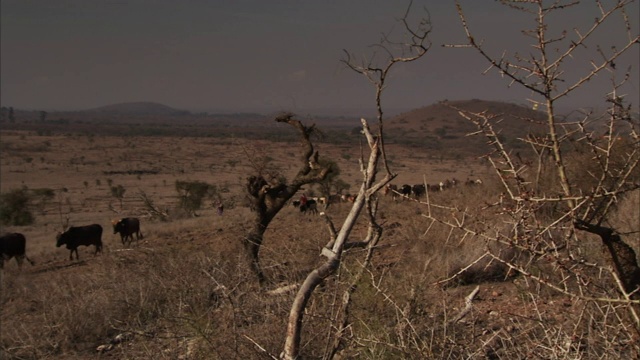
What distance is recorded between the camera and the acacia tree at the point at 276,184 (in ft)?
30.9

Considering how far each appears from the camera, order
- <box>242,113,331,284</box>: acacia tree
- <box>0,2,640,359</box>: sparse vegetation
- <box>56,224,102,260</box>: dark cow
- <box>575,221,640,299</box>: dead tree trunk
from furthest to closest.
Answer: <box>56,224,102,260</box>: dark cow
<box>242,113,331,284</box>: acacia tree
<box>575,221,640,299</box>: dead tree trunk
<box>0,2,640,359</box>: sparse vegetation

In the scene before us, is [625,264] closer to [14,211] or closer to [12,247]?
[12,247]

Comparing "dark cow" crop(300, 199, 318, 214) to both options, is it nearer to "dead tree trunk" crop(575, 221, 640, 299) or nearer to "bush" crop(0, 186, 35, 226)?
"dead tree trunk" crop(575, 221, 640, 299)

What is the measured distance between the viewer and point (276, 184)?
955 centimetres

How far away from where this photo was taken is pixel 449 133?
108 m

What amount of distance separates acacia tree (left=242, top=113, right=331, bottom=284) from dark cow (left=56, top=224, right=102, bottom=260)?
6892 millimetres

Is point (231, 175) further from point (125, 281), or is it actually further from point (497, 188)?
point (125, 281)

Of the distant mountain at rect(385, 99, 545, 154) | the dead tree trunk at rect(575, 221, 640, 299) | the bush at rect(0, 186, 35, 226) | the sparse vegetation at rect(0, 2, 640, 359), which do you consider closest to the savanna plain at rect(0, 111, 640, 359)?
the sparse vegetation at rect(0, 2, 640, 359)

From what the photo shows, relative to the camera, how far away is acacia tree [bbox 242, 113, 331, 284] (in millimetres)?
9422

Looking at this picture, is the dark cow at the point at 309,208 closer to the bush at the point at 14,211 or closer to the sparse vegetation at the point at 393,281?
the sparse vegetation at the point at 393,281

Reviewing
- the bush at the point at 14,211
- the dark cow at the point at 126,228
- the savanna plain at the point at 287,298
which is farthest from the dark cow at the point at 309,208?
the bush at the point at 14,211

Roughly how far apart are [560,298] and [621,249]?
2862 mm

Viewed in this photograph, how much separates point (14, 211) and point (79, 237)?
15058 mm

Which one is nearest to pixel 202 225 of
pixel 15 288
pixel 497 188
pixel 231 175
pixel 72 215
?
pixel 15 288
